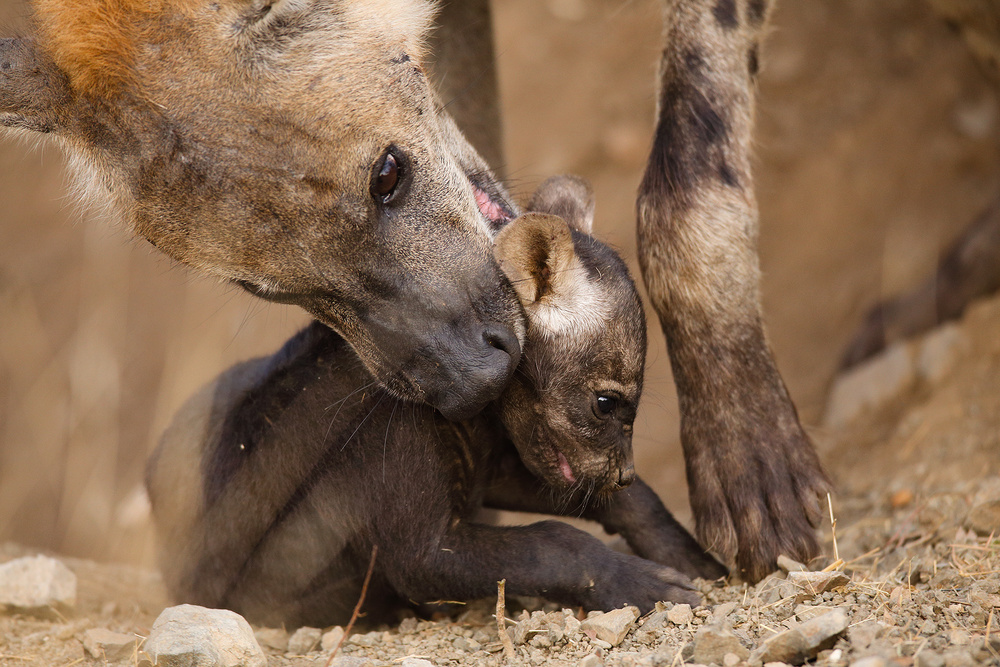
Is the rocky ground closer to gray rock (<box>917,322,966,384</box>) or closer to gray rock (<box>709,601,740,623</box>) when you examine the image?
gray rock (<box>709,601,740,623</box>)

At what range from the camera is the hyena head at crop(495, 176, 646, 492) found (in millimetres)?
2754

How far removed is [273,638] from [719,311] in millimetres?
1663

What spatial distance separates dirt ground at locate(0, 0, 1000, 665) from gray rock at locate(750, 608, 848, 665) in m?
2.21

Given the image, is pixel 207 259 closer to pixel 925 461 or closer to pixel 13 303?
pixel 925 461

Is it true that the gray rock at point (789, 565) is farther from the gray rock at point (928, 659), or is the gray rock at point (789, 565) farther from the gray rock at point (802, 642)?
the gray rock at point (928, 659)

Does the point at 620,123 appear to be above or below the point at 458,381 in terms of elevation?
below

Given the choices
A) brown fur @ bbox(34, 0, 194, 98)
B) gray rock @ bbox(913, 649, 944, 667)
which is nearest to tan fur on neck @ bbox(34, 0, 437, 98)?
brown fur @ bbox(34, 0, 194, 98)

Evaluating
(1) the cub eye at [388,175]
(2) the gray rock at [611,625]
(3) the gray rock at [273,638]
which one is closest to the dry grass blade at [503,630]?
(2) the gray rock at [611,625]

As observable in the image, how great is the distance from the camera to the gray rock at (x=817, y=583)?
2.46 m

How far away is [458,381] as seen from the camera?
2543 millimetres

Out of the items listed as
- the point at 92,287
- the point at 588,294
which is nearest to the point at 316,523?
the point at 588,294

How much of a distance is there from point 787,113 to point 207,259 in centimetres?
487

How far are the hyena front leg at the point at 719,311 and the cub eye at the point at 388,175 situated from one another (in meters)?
0.88

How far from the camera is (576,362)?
9.07ft
